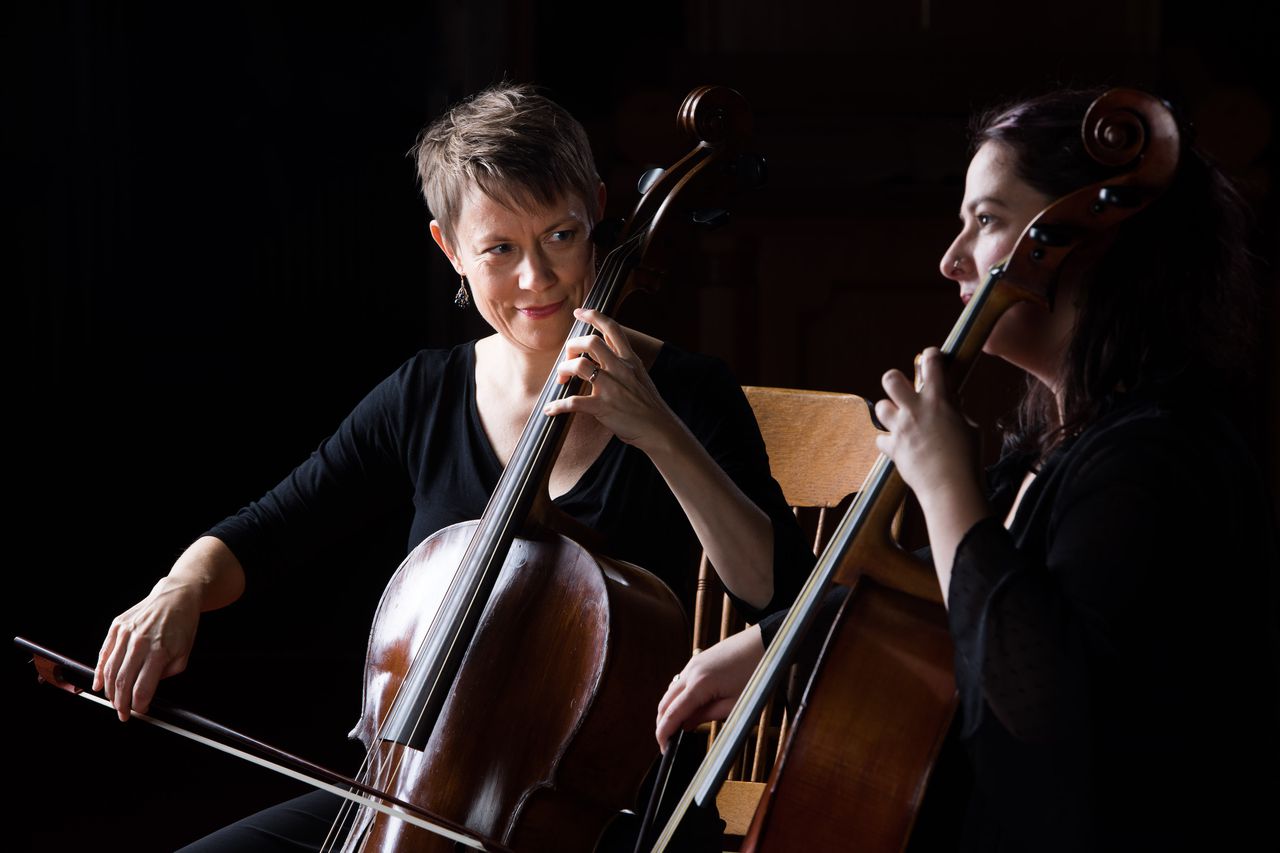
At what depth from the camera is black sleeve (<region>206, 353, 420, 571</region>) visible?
160cm

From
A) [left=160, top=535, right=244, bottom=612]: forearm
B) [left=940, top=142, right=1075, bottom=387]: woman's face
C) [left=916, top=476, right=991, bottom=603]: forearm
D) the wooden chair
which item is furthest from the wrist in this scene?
[left=160, top=535, right=244, bottom=612]: forearm

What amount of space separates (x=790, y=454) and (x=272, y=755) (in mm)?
784

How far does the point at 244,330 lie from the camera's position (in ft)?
9.79

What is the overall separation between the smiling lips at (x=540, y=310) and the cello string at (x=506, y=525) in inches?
3.3

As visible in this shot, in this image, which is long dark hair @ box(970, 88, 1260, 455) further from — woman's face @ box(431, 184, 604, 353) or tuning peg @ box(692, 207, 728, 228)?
woman's face @ box(431, 184, 604, 353)

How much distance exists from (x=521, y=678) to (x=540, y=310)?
427 millimetres

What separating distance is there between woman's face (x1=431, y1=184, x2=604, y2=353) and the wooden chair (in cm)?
35

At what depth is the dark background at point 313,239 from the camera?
8.88 feet

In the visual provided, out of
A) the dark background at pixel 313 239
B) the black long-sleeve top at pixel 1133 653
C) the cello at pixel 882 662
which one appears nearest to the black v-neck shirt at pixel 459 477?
the cello at pixel 882 662

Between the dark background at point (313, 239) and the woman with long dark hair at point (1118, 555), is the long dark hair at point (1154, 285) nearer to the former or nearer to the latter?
the woman with long dark hair at point (1118, 555)

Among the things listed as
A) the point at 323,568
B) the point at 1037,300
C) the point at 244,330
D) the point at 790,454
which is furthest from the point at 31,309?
the point at 1037,300

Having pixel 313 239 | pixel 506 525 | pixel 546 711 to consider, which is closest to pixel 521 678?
pixel 546 711

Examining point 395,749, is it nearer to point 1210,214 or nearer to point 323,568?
point 1210,214

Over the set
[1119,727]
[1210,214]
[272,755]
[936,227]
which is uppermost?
→ [936,227]
